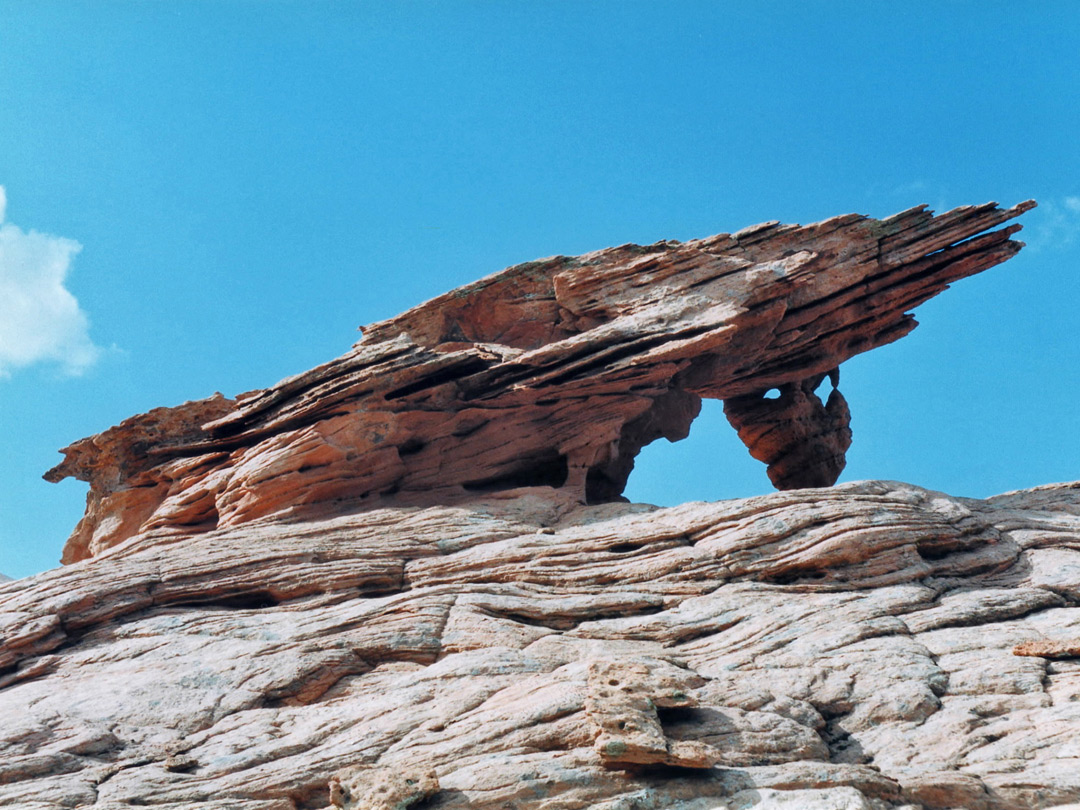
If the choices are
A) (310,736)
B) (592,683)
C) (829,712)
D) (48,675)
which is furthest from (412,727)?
(48,675)

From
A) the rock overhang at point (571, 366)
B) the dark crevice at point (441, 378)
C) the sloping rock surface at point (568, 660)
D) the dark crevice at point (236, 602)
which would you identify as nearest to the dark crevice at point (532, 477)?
the rock overhang at point (571, 366)

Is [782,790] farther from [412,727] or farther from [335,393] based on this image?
[335,393]

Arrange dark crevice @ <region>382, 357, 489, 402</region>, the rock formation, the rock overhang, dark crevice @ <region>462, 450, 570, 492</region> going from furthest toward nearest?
dark crevice @ <region>462, 450, 570, 492</region>, dark crevice @ <region>382, 357, 489, 402</region>, the rock overhang, the rock formation

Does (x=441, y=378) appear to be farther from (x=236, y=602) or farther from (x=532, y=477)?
(x=236, y=602)

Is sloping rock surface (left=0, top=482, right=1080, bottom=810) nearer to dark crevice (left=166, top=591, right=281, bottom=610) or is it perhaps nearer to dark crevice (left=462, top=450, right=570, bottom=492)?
dark crevice (left=166, top=591, right=281, bottom=610)

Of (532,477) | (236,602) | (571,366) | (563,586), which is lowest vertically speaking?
(563,586)

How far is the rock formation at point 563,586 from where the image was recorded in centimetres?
1703

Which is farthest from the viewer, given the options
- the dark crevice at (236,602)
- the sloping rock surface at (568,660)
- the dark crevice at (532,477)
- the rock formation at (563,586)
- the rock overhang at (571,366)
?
the dark crevice at (532,477)

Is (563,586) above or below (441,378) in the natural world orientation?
below

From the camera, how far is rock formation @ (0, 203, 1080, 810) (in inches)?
671

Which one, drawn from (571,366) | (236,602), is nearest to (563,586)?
(236,602)

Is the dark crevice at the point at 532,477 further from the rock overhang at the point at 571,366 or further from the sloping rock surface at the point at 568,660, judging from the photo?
the sloping rock surface at the point at 568,660

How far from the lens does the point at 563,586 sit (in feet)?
79.7

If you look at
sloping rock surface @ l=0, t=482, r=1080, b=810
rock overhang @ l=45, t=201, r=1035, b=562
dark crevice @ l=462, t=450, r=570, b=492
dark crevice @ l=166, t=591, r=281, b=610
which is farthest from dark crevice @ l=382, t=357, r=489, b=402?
dark crevice @ l=166, t=591, r=281, b=610
